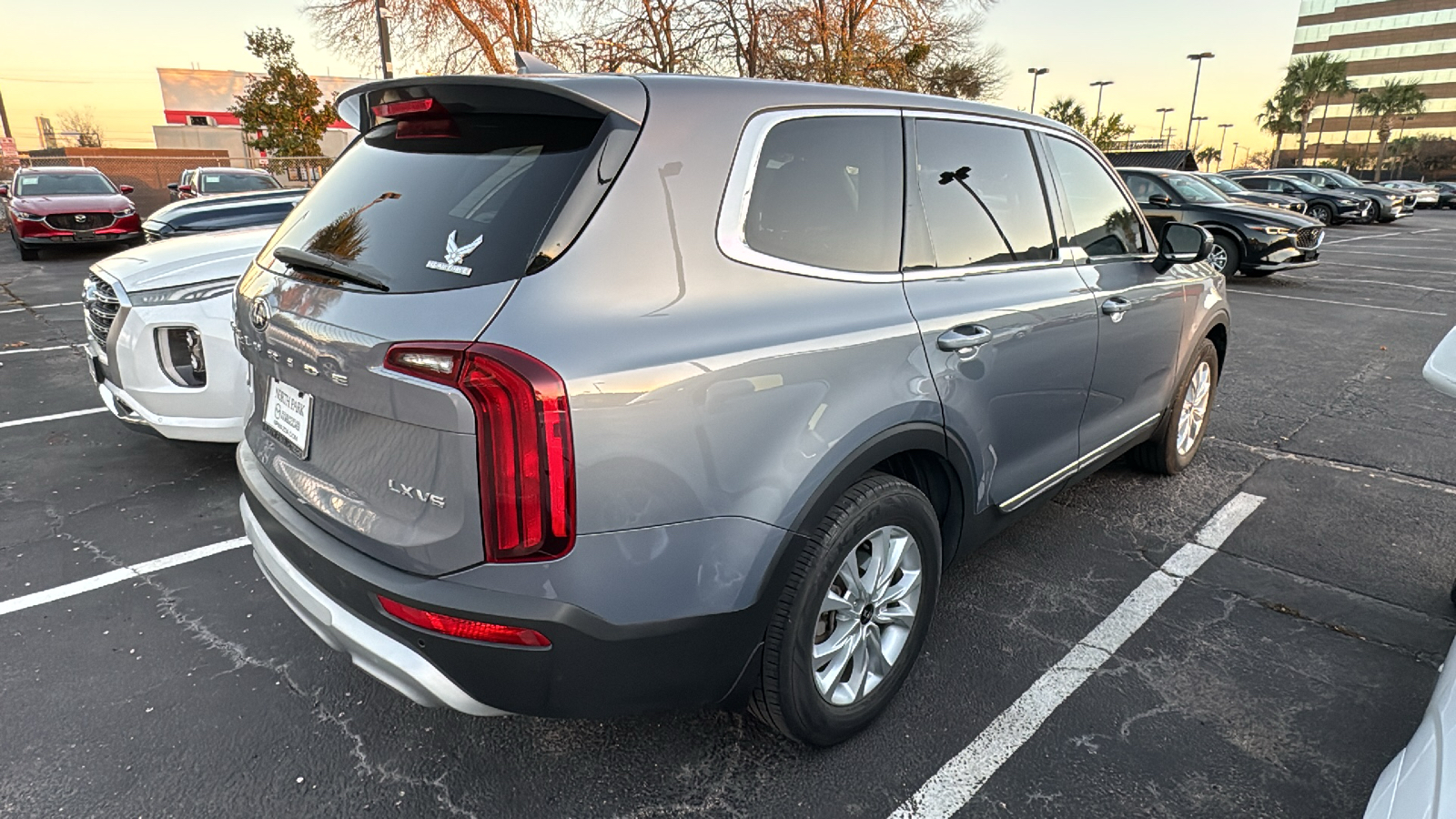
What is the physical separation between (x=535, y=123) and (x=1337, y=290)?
528 inches

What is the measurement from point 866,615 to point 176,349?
3368 mm

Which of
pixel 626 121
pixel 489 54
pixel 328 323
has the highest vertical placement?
pixel 489 54

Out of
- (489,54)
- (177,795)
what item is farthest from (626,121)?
(489,54)

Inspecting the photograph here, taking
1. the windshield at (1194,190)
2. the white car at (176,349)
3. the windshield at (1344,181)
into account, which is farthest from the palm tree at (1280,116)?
the white car at (176,349)

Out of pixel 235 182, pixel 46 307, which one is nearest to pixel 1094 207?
pixel 46 307

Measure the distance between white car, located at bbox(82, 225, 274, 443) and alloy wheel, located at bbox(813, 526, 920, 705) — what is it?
2989 mm

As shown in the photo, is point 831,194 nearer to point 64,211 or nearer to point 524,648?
point 524,648

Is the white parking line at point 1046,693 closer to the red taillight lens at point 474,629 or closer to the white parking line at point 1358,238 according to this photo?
the red taillight lens at point 474,629

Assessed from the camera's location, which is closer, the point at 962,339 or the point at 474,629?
the point at 474,629

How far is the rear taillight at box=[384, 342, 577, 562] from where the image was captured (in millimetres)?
1556

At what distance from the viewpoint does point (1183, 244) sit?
3736mm

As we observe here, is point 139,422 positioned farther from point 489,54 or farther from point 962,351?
point 489,54

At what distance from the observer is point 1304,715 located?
2453 millimetres

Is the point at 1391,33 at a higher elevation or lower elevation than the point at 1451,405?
higher
